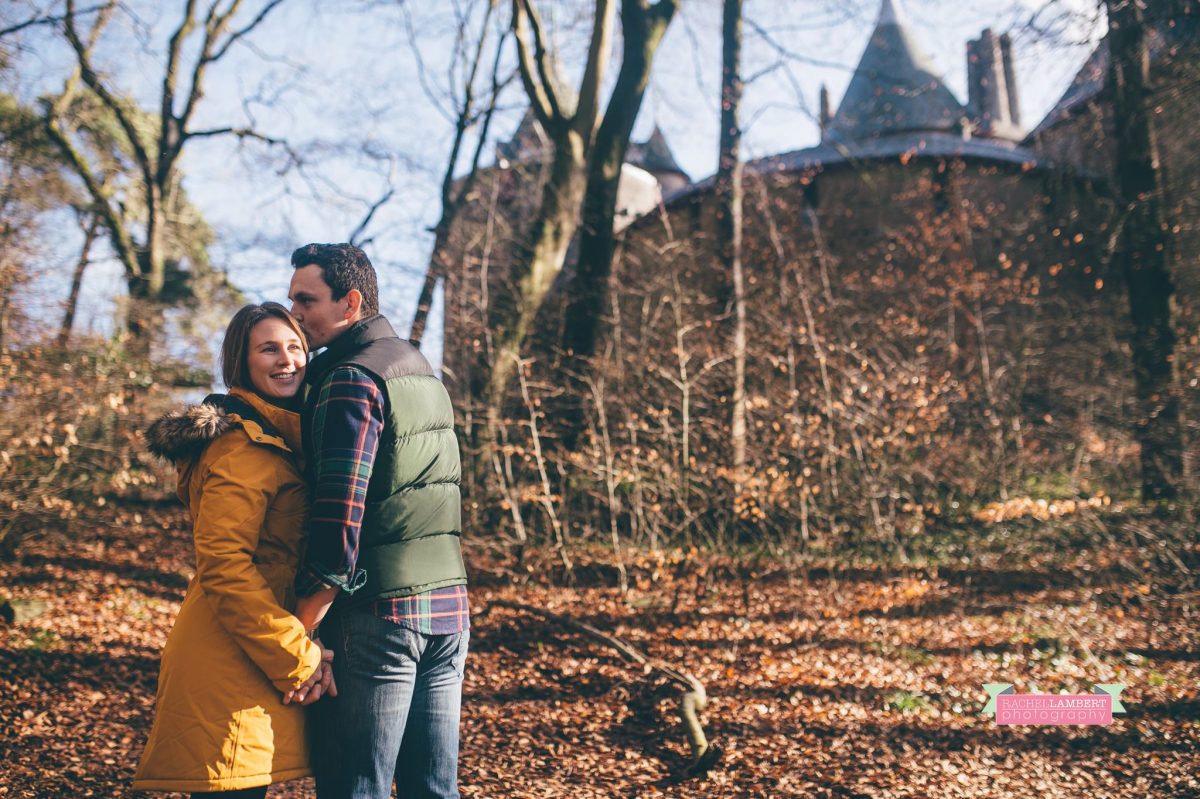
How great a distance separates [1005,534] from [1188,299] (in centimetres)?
524

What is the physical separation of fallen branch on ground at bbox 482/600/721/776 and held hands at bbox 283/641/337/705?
3125mm

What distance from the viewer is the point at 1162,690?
6012 millimetres

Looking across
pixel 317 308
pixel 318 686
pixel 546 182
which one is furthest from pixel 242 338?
pixel 546 182

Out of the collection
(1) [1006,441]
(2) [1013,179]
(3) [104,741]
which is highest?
(2) [1013,179]

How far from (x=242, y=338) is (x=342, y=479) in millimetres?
522

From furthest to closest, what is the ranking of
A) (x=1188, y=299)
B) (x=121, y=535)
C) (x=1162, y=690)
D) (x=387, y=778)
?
(x=1188, y=299)
(x=121, y=535)
(x=1162, y=690)
(x=387, y=778)

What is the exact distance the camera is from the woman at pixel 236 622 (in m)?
2.03

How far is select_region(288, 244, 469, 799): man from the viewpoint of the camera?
2090 mm

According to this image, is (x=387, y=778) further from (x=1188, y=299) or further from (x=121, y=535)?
(x=1188, y=299)

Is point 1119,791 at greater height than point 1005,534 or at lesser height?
lesser

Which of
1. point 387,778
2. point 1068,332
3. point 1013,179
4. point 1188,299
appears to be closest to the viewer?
point 387,778

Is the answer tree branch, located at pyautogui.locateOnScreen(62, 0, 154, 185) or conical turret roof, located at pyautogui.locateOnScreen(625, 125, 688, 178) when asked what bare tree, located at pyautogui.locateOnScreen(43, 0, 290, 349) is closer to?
tree branch, located at pyautogui.locateOnScreen(62, 0, 154, 185)

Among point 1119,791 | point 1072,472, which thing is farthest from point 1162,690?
point 1072,472

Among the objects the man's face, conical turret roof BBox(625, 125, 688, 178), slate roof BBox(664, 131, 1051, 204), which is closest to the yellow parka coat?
the man's face
